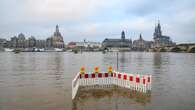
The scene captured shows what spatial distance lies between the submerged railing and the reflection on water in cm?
48

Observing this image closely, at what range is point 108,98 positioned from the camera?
32.3 ft

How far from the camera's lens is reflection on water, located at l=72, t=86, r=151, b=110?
334 inches

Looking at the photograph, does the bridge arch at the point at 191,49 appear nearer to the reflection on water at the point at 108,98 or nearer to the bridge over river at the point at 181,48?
the bridge over river at the point at 181,48

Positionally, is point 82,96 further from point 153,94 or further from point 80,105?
point 153,94

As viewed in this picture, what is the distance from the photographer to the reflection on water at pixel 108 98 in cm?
849

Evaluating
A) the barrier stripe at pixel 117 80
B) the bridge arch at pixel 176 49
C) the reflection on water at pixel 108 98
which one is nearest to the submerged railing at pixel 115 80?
the barrier stripe at pixel 117 80

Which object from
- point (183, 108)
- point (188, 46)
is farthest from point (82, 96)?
point (188, 46)

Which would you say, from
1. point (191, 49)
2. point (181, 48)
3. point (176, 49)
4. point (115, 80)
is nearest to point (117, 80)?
Result: point (115, 80)

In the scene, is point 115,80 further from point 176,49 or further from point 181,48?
point 176,49

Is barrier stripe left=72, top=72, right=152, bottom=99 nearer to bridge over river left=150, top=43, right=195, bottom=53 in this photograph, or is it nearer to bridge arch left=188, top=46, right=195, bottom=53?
bridge over river left=150, top=43, right=195, bottom=53

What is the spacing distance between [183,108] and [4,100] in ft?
29.6

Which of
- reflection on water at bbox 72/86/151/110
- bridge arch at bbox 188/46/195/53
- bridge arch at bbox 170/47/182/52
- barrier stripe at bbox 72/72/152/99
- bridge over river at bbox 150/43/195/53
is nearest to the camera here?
reflection on water at bbox 72/86/151/110

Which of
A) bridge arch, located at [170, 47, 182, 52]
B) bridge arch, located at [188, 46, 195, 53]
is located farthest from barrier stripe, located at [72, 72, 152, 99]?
bridge arch, located at [170, 47, 182, 52]

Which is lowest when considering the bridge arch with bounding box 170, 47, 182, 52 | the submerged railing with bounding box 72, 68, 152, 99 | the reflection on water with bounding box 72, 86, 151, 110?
the reflection on water with bounding box 72, 86, 151, 110
